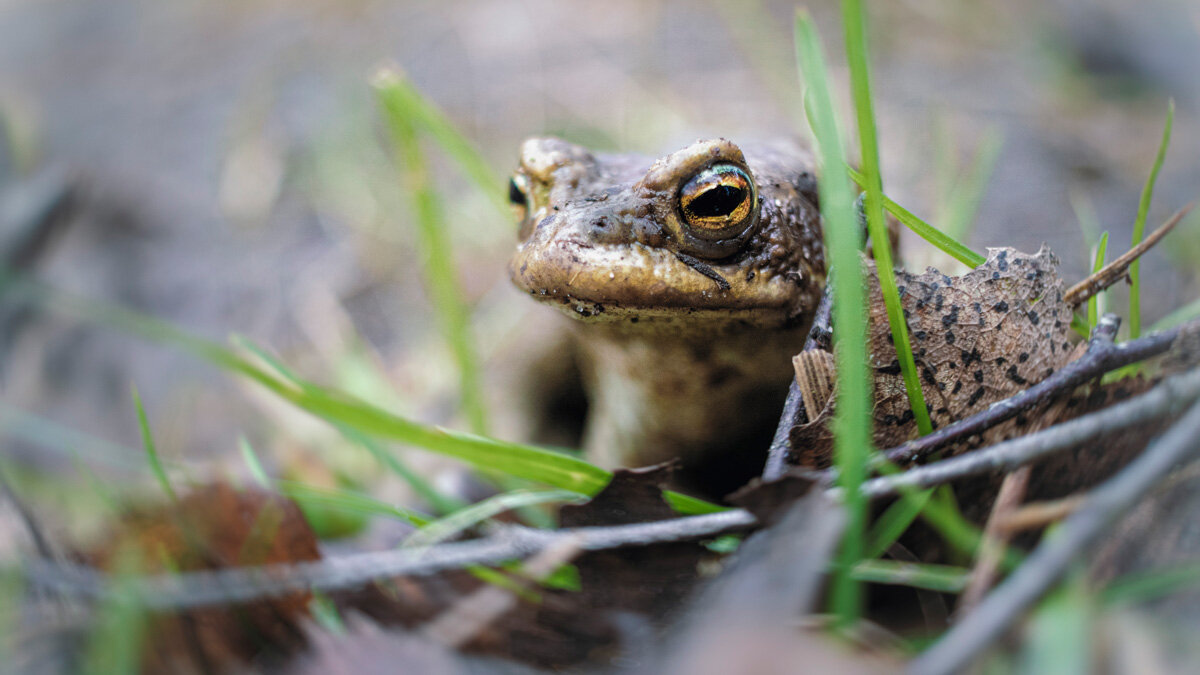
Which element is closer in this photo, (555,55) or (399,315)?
(399,315)

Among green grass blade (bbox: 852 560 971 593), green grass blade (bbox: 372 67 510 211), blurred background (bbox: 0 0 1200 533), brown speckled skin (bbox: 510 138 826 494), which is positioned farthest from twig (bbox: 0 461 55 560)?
green grass blade (bbox: 852 560 971 593)

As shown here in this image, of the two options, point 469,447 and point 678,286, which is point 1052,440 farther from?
point 469,447

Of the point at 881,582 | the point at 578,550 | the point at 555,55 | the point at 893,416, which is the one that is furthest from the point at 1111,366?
the point at 555,55

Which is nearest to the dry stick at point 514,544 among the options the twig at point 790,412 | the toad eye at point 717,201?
the twig at point 790,412

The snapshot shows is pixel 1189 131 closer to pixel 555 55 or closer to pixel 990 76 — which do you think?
pixel 990 76

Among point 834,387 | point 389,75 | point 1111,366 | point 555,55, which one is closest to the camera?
point 1111,366

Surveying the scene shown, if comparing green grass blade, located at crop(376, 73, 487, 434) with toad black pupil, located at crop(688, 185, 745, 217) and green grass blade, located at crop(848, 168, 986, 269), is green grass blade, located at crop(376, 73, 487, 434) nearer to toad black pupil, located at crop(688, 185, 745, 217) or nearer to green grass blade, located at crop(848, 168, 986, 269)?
toad black pupil, located at crop(688, 185, 745, 217)

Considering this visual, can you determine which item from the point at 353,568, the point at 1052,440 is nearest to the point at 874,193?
the point at 1052,440
